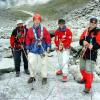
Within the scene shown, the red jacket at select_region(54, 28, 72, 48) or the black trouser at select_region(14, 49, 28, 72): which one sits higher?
the red jacket at select_region(54, 28, 72, 48)

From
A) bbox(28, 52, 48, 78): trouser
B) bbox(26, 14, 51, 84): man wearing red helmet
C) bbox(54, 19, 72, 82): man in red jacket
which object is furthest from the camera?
bbox(54, 19, 72, 82): man in red jacket

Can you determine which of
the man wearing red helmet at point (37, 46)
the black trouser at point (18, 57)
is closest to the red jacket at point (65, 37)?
the man wearing red helmet at point (37, 46)

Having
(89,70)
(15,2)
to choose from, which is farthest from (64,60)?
(15,2)

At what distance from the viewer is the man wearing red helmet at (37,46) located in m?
11.2

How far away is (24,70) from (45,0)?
147 feet

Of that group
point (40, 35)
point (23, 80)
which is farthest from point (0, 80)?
point (40, 35)

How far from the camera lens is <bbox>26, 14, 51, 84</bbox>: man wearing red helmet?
36.7ft

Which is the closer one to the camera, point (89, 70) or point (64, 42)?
point (89, 70)

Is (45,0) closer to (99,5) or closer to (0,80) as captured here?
(99,5)

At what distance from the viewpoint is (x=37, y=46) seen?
37.1 ft

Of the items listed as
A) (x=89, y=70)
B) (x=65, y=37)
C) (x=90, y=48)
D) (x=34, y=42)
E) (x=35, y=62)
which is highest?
(x=65, y=37)

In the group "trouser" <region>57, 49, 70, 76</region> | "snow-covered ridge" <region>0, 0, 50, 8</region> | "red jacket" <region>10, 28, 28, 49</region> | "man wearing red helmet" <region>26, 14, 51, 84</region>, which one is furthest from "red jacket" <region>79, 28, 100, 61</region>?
"snow-covered ridge" <region>0, 0, 50, 8</region>

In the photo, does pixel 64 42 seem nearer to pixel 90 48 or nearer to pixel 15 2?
pixel 90 48

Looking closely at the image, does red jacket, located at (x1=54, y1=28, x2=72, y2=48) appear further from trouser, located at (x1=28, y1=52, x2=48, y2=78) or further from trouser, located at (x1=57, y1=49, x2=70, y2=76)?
trouser, located at (x1=28, y1=52, x2=48, y2=78)
